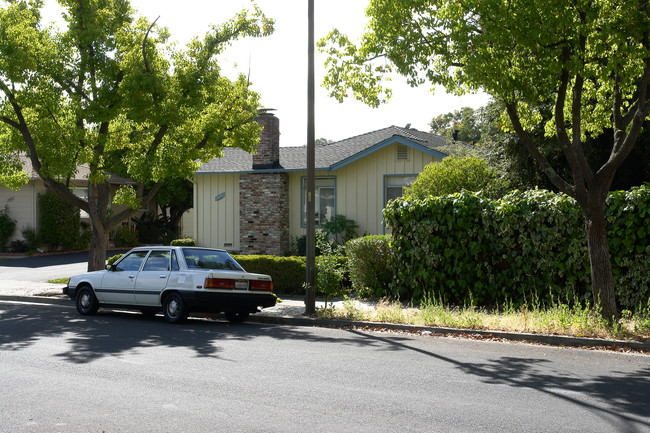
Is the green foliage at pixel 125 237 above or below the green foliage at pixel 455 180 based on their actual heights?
below

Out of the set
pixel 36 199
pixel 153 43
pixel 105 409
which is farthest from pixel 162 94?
pixel 36 199

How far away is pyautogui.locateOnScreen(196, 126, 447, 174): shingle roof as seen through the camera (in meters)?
23.1

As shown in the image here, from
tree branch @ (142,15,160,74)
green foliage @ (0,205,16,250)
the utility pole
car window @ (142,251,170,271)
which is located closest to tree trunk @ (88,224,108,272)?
tree branch @ (142,15,160,74)

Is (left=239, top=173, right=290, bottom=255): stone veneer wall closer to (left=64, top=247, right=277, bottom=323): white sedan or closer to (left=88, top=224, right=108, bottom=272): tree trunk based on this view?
(left=88, top=224, right=108, bottom=272): tree trunk

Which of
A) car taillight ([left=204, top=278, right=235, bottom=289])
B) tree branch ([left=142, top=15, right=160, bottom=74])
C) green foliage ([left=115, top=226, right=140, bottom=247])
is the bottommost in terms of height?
car taillight ([left=204, top=278, right=235, bottom=289])

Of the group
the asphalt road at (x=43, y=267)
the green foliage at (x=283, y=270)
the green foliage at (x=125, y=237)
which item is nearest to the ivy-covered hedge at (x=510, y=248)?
the green foliage at (x=283, y=270)

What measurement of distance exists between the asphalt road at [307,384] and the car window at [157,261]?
2154 mm

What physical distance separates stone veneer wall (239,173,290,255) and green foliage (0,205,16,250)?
43.4ft

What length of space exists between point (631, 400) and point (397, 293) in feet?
30.4

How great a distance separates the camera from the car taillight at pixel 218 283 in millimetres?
13286

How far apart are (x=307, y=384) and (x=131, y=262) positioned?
787cm

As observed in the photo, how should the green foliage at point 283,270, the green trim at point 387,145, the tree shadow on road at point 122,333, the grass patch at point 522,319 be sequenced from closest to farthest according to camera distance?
1. the tree shadow on road at point 122,333
2. the grass patch at point 522,319
3. the green foliage at point 283,270
4. the green trim at point 387,145

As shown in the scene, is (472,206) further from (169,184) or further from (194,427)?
(169,184)

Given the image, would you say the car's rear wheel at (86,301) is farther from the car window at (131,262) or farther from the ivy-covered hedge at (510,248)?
the ivy-covered hedge at (510,248)
